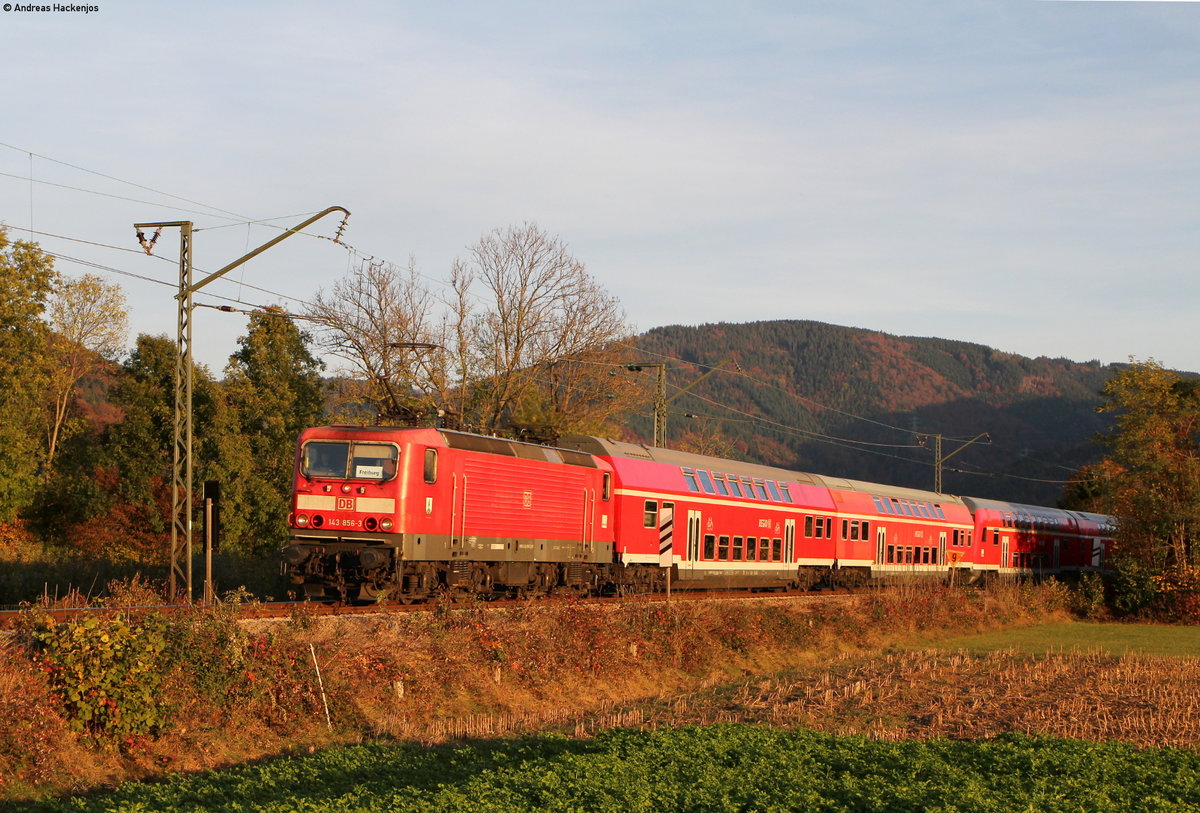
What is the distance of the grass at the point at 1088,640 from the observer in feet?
123

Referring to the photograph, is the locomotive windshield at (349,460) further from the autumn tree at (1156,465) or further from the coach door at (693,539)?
the autumn tree at (1156,465)

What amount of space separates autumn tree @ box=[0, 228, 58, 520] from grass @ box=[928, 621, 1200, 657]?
42.1 m

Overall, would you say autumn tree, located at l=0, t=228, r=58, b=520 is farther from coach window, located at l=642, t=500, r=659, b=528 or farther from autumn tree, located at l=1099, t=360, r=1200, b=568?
autumn tree, located at l=1099, t=360, r=1200, b=568

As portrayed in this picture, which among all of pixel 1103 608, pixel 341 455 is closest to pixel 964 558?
pixel 1103 608

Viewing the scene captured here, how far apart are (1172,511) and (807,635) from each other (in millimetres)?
27849

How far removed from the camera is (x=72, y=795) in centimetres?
1398

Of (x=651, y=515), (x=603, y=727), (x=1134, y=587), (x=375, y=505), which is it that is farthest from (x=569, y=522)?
(x=1134, y=587)

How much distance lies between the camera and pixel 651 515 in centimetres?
3262

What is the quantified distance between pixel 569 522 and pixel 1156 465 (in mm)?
36097

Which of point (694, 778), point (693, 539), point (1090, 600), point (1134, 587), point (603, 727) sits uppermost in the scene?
point (693, 539)

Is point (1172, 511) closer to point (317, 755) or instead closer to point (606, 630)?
point (606, 630)

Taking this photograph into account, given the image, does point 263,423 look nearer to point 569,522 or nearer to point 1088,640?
point 569,522

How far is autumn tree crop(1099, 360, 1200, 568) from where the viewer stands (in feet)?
174

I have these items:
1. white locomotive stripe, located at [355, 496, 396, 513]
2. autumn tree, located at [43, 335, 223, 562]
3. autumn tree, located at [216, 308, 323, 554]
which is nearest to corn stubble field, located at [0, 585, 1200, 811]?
white locomotive stripe, located at [355, 496, 396, 513]
